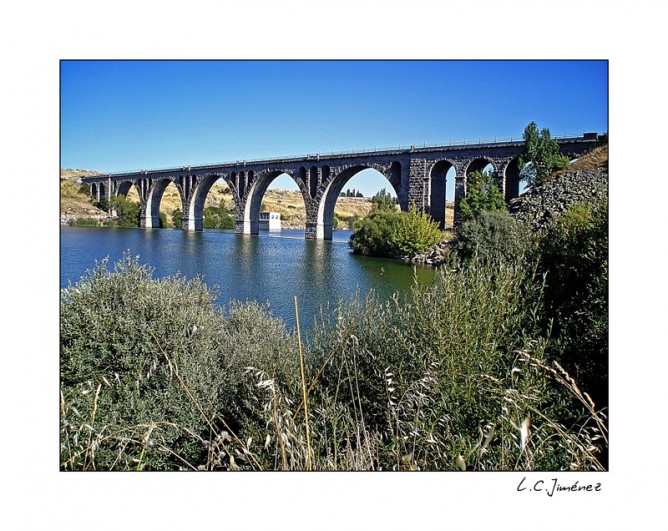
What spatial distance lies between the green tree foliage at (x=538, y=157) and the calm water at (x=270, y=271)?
9403 mm

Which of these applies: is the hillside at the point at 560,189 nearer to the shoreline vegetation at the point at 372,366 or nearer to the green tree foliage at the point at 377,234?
the green tree foliage at the point at 377,234

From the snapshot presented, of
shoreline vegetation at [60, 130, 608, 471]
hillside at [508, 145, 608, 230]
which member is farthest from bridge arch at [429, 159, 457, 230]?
shoreline vegetation at [60, 130, 608, 471]

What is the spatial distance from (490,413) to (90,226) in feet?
96.3

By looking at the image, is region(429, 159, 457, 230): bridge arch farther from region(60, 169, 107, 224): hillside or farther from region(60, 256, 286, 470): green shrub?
region(60, 256, 286, 470): green shrub

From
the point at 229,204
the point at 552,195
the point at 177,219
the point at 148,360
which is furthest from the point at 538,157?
the point at 229,204

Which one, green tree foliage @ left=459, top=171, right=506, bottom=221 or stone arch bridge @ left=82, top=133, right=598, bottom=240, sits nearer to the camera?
green tree foliage @ left=459, top=171, right=506, bottom=221

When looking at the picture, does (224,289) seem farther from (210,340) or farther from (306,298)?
(210,340)

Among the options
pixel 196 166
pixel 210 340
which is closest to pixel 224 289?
pixel 210 340

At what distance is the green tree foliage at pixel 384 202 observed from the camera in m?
33.6

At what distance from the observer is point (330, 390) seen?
4.98 m

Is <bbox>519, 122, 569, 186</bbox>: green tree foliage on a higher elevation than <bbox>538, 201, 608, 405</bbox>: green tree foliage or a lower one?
higher

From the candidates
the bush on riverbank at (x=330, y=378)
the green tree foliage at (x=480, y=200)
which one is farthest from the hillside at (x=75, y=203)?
the green tree foliage at (x=480, y=200)

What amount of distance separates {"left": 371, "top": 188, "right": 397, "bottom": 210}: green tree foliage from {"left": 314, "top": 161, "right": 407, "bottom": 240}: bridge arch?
0.89 m

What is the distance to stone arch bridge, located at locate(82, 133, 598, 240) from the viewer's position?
31617 mm
